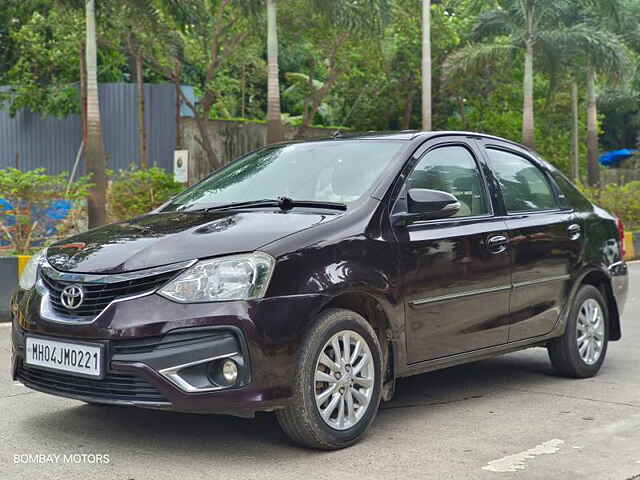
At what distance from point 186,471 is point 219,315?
715 mm

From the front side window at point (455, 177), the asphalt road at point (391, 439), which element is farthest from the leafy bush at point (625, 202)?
the front side window at point (455, 177)

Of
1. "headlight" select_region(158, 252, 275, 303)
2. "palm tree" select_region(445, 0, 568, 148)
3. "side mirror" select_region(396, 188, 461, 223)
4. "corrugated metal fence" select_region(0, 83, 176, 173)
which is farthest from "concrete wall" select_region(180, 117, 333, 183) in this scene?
"headlight" select_region(158, 252, 275, 303)

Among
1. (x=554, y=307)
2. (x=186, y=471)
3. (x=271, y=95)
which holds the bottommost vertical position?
(x=186, y=471)

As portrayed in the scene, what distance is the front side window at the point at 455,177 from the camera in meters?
5.57

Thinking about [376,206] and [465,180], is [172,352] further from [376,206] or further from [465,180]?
[465,180]

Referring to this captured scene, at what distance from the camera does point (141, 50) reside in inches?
1075

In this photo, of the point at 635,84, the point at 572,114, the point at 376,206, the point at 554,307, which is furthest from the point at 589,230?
the point at 635,84

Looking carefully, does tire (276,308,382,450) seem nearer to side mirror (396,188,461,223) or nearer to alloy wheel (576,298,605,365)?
side mirror (396,188,461,223)

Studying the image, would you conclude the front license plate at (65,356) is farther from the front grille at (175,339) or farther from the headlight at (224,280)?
the headlight at (224,280)

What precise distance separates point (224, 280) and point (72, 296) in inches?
28.8

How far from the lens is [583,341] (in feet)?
21.9

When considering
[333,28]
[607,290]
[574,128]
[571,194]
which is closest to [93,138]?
[333,28]

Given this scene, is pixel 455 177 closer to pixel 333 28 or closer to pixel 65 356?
pixel 65 356

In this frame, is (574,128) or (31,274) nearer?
(31,274)
